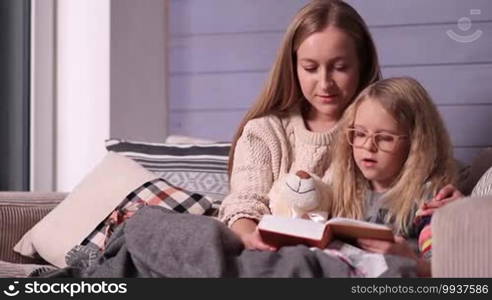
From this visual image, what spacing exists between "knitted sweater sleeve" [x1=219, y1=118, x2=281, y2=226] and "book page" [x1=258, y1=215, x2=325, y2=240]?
1.36 ft

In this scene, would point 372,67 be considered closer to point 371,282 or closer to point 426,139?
point 426,139

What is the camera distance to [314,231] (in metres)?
1.40

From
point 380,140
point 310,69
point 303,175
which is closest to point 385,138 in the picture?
point 380,140

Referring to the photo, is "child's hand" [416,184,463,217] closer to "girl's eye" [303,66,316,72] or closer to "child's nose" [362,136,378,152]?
"child's nose" [362,136,378,152]

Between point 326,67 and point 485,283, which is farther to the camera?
point 326,67

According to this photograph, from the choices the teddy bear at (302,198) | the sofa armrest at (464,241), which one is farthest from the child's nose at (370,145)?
the sofa armrest at (464,241)

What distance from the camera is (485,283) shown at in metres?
1.26

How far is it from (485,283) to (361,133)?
570mm

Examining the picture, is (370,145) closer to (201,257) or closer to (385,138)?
(385,138)

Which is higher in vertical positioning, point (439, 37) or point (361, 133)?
point (439, 37)

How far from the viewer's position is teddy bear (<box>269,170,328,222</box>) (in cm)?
172

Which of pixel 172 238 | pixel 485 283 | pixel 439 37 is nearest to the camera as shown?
pixel 485 283

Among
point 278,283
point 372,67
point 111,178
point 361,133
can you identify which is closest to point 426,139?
point 361,133

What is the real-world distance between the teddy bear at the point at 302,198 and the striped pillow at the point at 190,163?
0.39 metres
